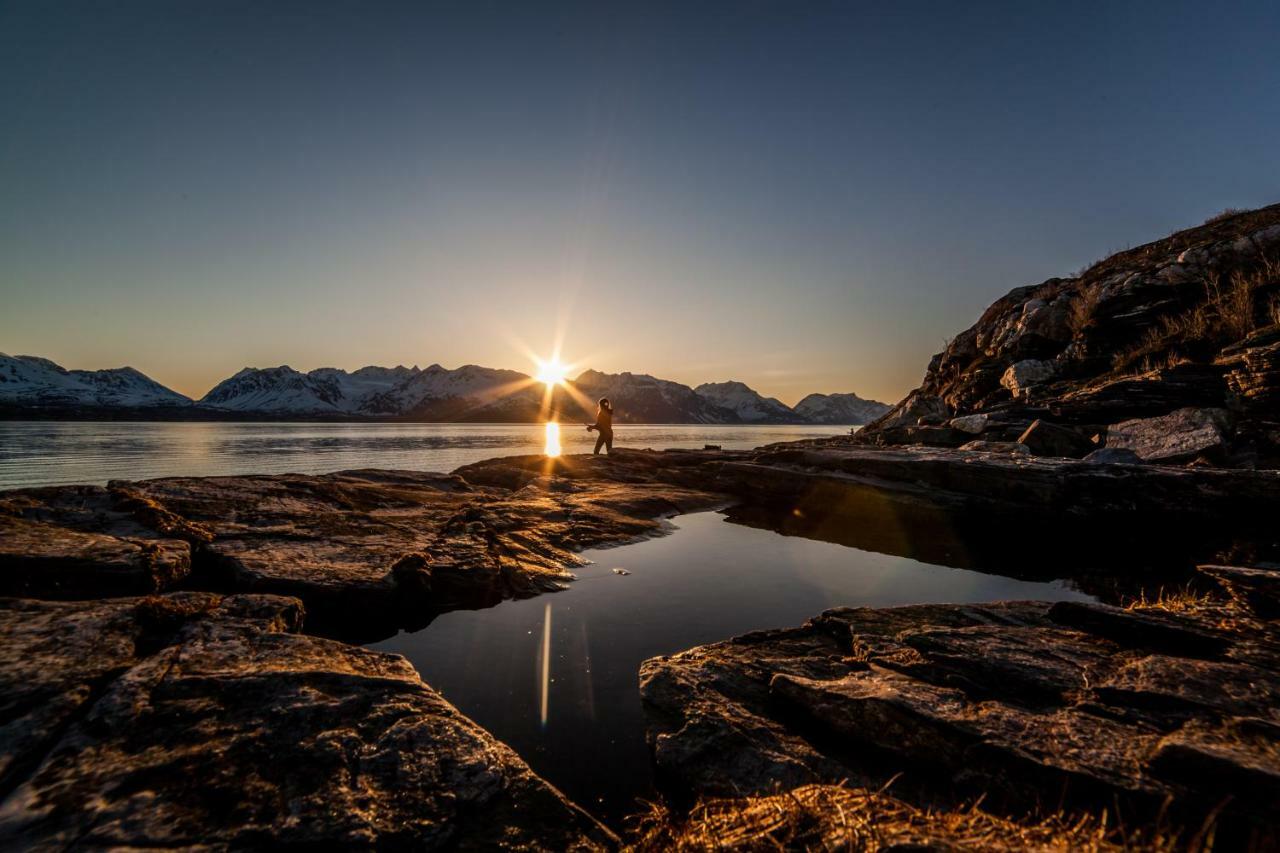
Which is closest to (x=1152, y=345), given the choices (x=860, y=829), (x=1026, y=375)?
(x=1026, y=375)

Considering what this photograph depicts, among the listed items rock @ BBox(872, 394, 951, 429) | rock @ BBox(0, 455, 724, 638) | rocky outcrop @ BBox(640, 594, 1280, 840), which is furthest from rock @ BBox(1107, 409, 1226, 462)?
rock @ BBox(0, 455, 724, 638)

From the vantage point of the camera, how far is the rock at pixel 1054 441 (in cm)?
1623

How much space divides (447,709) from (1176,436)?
18.8 m

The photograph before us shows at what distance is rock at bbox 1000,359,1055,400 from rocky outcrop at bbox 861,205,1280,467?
6cm

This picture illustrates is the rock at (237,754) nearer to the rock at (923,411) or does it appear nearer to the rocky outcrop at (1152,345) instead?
the rocky outcrop at (1152,345)

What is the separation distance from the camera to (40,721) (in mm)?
3275

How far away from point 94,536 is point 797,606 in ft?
33.2

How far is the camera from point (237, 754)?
3277mm

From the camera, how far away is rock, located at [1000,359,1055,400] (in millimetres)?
22484

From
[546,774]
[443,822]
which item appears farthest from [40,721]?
[546,774]

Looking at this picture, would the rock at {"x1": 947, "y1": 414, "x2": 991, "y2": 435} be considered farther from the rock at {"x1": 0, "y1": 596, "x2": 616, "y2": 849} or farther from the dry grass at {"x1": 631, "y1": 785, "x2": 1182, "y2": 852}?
the rock at {"x1": 0, "y1": 596, "x2": 616, "y2": 849}

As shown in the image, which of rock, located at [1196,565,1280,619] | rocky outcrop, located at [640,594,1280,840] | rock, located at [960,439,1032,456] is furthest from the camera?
rock, located at [960,439,1032,456]

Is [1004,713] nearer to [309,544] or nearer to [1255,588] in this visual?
[1255,588]

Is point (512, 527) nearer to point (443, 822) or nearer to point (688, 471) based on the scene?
point (443, 822)
